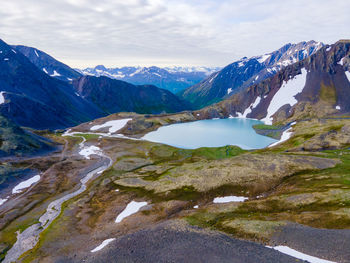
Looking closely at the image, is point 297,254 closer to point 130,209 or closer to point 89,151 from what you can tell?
point 130,209

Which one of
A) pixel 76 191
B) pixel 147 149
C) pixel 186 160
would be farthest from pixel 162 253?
pixel 147 149

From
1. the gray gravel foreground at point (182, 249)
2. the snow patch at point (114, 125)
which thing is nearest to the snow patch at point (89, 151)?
the snow patch at point (114, 125)

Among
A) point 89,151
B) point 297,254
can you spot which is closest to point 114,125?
point 89,151

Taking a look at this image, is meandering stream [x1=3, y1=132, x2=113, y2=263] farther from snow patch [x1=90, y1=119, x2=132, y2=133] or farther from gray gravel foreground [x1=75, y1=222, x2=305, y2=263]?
snow patch [x1=90, y1=119, x2=132, y2=133]

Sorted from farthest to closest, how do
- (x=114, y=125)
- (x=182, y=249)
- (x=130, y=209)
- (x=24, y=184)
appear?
(x=114, y=125) → (x=24, y=184) → (x=130, y=209) → (x=182, y=249)

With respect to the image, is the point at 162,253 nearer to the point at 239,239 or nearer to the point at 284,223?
the point at 239,239

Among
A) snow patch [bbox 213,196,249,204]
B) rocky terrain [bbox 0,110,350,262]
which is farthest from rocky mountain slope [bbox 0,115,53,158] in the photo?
snow patch [bbox 213,196,249,204]

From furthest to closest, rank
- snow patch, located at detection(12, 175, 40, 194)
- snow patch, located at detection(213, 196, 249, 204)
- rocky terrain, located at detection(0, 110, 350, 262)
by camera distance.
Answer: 1. snow patch, located at detection(12, 175, 40, 194)
2. snow patch, located at detection(213, 196, 249, 204)
3. rocky terrain, located at detection(0, 110, 350, 262)
